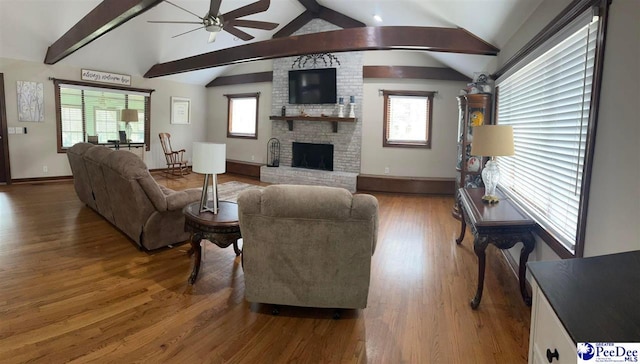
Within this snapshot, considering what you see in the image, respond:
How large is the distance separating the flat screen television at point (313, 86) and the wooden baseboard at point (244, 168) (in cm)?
183

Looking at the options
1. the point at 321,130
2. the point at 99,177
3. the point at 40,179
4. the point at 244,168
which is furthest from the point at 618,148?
the point at 40,179

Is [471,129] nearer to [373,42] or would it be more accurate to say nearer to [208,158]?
Answer: [373,42]

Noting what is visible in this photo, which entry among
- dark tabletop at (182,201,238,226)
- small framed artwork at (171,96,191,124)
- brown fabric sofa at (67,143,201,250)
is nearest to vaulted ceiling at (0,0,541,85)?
small framed artwork at (171,96,191,124)

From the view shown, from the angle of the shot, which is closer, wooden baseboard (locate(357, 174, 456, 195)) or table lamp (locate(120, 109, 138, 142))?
wooden baseboard (locate(357, 174, 456, 195))

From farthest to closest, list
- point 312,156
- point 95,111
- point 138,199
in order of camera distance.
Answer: point 312,156 → point 95,111 → point 138,199

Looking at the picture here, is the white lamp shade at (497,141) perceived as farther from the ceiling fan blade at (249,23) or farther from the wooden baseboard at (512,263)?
the ceiling fan blade at (249,23)

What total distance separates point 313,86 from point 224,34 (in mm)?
2155

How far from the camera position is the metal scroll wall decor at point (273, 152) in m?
8.20

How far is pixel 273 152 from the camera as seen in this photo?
27.5 feet

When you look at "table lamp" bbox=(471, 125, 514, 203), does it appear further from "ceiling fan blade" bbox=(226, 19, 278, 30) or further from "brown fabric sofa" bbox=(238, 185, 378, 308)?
"ceiling fan blade" bbox=(226, 19, 278, 30)

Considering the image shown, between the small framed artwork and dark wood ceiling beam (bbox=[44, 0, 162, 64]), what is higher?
dark wood ceiling beam (bbox=[44, 0, 162, 64])

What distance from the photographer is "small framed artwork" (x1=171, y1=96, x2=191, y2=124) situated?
29.3 feet

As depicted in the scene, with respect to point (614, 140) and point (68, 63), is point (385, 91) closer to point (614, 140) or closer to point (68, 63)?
point (614, 140)

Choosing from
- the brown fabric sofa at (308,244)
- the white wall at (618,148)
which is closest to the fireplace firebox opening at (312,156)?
the brown fabric sofa at (308,244)
